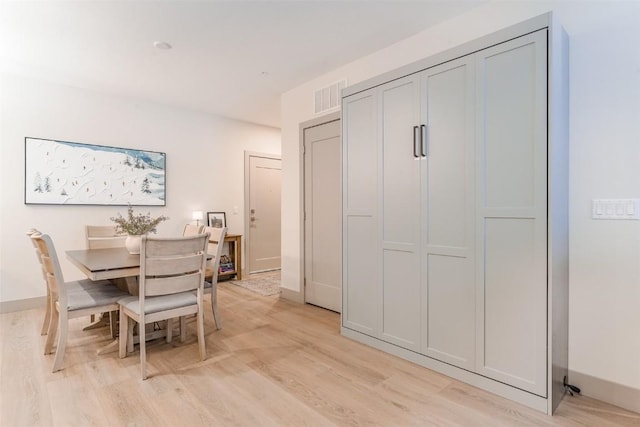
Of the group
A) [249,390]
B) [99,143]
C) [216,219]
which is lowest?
[249,390]

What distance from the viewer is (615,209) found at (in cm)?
191

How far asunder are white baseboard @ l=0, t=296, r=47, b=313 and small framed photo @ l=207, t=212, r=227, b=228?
2.20 m

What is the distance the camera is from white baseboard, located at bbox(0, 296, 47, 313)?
3.59m

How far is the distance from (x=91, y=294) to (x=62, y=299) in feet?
0.99

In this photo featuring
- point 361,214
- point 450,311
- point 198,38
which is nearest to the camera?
point 450,311

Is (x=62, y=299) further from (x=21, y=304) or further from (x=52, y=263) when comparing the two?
(x=21, y=304)

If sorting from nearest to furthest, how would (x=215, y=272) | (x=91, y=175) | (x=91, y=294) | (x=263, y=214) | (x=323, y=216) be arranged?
1. (x=91, y=294)
2. (x=215, y=272)
3. (x=323, y=216)
4. (x=91, y=175)
5. (x=263, y=214)

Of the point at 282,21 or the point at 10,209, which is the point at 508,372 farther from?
the point at 10,209

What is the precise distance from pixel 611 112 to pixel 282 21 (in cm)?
237

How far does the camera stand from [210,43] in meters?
2.98

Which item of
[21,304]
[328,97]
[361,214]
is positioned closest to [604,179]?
[361,214]

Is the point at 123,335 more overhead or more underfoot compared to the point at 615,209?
more underfoot

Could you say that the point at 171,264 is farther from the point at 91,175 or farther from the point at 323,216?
the point at 91,175

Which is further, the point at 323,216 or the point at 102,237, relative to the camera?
the point at 323,216
